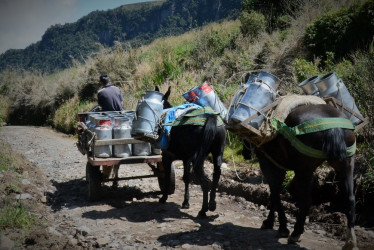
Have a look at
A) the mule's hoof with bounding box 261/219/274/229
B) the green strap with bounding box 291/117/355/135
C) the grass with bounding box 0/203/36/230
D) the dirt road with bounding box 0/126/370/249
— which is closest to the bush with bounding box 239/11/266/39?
the dirt road with bounding box 0/126/370/249

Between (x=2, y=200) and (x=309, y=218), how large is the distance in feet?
16.9

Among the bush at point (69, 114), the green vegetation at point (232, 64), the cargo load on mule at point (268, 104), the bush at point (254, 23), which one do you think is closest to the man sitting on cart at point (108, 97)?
the green vegetation at point (232, 64)

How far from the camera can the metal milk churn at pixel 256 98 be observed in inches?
179

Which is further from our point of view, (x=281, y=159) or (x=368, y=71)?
(x=368, y=71)

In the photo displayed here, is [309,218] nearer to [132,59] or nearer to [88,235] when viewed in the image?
[88,235]

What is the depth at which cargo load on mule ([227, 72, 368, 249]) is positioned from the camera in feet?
13.6

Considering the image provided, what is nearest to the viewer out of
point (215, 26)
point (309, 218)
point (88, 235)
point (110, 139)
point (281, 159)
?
point (281, 159)

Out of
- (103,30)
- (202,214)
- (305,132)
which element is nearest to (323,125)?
(305,132)

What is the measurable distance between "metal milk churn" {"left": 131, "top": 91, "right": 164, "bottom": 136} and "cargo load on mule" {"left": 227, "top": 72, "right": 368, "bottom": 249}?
1.58 meters

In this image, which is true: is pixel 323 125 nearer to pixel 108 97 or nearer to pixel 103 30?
pixel 108 97

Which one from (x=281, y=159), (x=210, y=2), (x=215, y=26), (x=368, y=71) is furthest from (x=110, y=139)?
(x=210, y=2)

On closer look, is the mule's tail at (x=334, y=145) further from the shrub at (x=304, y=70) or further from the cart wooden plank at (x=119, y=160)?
the shrub at (x=304, y=70)

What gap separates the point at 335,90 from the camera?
191 inches

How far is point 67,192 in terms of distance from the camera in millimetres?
7602
